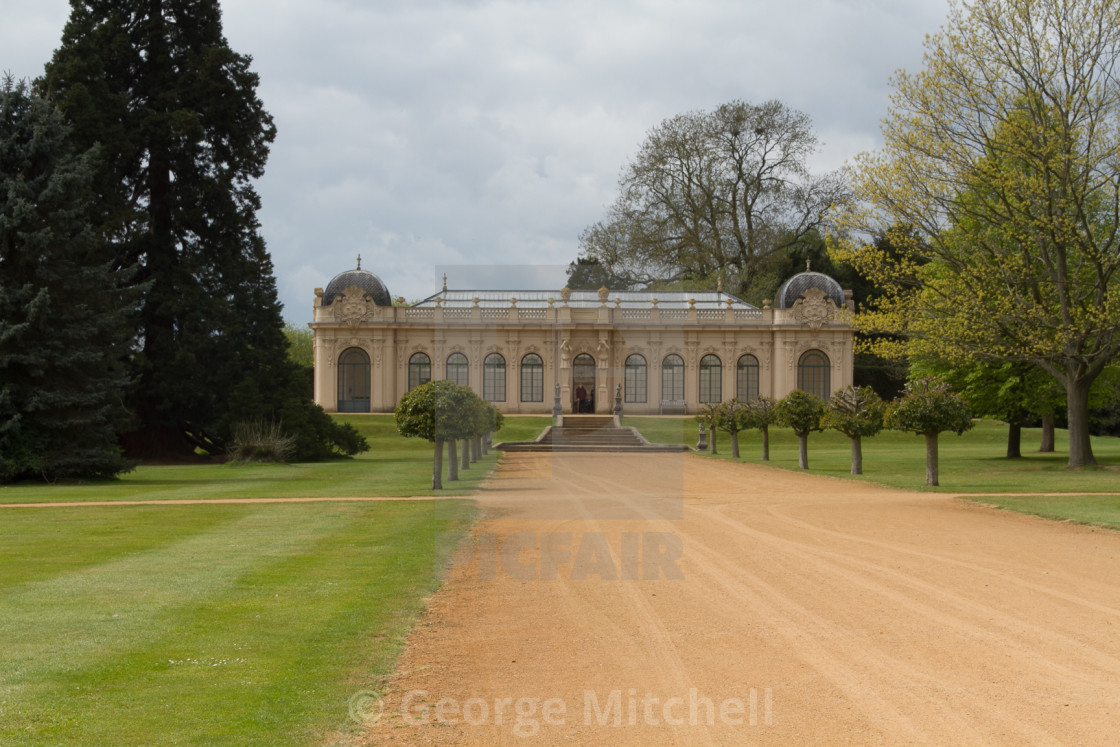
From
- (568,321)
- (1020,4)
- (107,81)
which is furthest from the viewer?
(568,321)

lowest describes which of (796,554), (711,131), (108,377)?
(796,554)

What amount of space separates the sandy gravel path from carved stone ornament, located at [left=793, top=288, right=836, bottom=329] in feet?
135

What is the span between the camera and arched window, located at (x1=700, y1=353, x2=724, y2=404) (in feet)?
187

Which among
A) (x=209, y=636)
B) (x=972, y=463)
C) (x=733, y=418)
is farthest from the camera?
(x=733, y=418)

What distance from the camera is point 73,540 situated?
523 inches

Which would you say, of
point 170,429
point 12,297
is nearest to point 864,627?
point 12,297

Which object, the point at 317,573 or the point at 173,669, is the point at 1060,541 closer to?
the point at 317,573

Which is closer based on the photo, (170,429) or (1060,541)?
(1060,541)

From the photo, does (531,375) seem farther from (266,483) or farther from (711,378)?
(266,483)

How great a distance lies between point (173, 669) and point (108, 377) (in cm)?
2076

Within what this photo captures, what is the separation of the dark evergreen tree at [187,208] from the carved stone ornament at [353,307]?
17392 millimetres

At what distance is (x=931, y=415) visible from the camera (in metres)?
23.2

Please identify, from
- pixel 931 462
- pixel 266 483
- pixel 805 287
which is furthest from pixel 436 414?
pixel 805 287

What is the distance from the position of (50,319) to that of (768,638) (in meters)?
21.9
